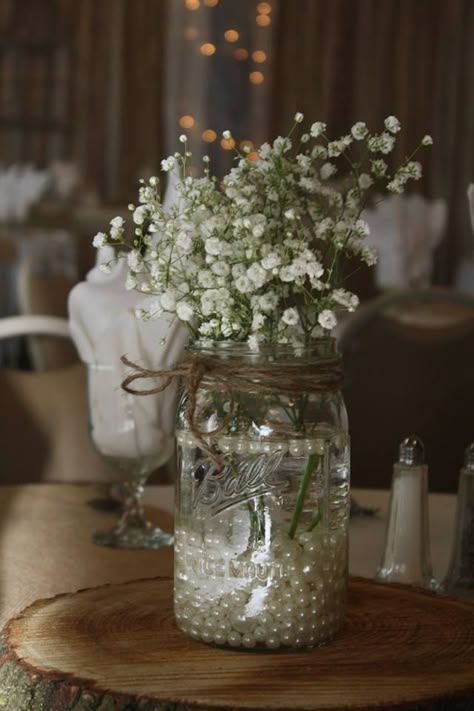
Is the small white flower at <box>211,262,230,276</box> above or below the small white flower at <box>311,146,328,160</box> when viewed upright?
below

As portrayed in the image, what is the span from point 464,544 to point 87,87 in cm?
801

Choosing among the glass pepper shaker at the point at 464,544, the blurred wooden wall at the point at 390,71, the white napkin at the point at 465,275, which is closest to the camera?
the glass pepper shaker at the point at 464,544

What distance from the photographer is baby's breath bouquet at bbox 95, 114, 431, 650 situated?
977 millimetres

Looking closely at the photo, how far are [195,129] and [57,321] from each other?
22.3ft

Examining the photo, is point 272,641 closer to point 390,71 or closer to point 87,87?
point 390,71

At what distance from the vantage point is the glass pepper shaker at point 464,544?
130 centimetres

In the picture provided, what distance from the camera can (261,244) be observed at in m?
0.98

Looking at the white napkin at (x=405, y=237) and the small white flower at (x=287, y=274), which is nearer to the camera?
the small white flower at (x=287, y=274)

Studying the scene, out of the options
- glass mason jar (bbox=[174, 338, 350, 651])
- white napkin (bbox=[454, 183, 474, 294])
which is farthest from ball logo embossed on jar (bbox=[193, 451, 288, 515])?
white napkin (bbox=[454, 183, 474, 294])

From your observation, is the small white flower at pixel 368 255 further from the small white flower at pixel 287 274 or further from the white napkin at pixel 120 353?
the white napkin at pixel 120 353

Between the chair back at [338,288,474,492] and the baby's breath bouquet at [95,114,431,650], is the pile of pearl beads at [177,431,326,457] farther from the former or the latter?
the chair back at [338,288,474,492]

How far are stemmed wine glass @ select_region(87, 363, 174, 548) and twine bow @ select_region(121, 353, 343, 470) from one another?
1.49ft

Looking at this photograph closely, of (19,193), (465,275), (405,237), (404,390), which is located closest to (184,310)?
(404,390)

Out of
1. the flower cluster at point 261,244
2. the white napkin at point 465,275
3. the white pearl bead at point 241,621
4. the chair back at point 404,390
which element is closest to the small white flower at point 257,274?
the flower cluster at point 261,244
